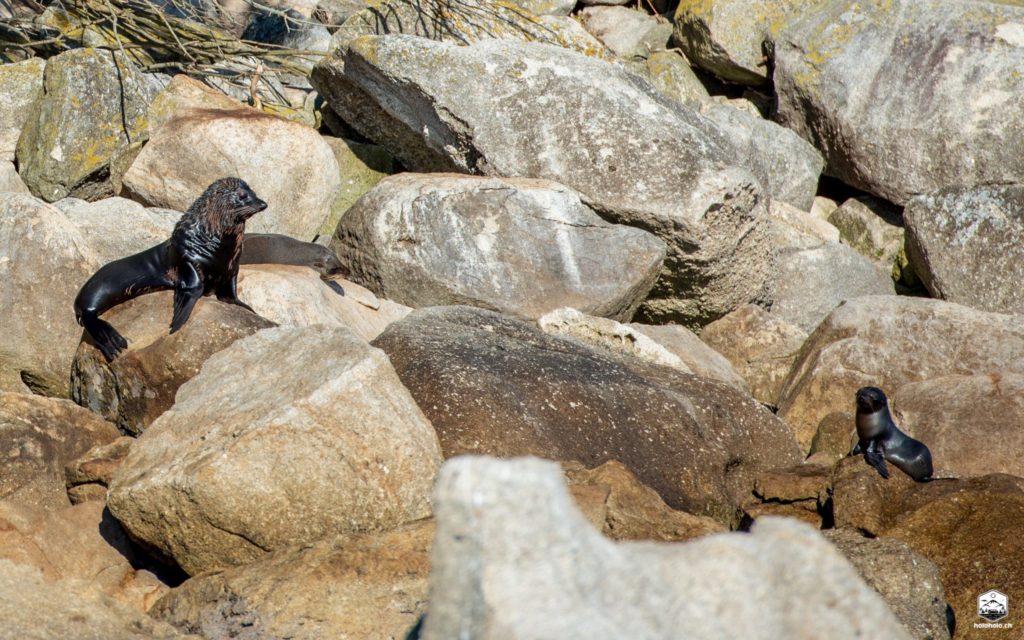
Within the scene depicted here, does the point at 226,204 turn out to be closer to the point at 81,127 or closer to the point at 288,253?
the point at 288,253

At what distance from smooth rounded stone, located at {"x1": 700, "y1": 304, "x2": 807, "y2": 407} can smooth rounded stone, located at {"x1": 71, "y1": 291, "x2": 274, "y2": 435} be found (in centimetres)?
378

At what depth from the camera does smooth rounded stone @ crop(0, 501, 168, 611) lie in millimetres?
4707

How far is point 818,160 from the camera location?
37.1 feet

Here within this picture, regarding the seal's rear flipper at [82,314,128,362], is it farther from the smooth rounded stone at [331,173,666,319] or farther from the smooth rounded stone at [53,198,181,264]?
the smooth rounded stone at [331,173,666,319]

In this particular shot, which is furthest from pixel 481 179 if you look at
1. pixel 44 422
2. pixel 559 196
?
pixel 44 422

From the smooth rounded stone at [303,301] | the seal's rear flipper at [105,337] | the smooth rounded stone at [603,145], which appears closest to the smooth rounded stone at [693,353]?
the smooth rounded stone at [603,145]

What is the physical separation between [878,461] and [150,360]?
3630 millimetres

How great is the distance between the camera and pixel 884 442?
5.89 m

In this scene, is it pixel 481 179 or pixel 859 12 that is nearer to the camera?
pixel 481 179

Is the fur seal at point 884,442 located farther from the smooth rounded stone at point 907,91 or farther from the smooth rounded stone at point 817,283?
the smooth rounded stone at point 907,91

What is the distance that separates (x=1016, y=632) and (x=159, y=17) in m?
9.61

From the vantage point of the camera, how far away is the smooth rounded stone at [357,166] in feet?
33.6

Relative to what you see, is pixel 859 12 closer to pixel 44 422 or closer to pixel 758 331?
pixel 758 331

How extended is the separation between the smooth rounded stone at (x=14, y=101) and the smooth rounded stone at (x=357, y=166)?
2514 mm
